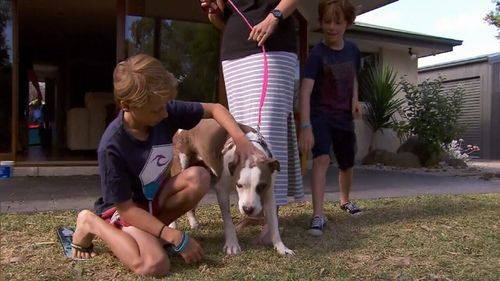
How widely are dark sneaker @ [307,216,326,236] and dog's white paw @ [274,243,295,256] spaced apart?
511mm

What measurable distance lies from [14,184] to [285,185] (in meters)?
3.91

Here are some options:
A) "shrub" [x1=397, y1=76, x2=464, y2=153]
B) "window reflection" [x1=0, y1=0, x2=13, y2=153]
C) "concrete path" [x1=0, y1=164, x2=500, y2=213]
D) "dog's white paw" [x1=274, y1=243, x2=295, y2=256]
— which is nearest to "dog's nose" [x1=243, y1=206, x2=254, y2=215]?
"dog's white paw" [x1=274, y1=243, x2=295, y2=256]

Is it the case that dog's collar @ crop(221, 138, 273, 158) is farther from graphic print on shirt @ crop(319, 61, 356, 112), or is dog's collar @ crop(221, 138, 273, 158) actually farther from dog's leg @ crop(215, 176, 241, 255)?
graphic print on shirt @ crop(319, 61, 356, 112)

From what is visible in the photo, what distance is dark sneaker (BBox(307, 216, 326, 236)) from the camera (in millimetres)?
3462

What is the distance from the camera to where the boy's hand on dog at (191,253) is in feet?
8.52

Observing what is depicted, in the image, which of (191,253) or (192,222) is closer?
(191,253)

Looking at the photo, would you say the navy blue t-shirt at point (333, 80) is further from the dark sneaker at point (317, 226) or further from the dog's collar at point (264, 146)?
the dog's collar at point (264, 146)

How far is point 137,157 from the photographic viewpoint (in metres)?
2.63

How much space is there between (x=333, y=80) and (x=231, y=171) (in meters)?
1.36

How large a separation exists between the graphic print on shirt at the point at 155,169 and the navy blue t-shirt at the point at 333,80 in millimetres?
1433

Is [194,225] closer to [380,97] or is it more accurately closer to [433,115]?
[380,97]

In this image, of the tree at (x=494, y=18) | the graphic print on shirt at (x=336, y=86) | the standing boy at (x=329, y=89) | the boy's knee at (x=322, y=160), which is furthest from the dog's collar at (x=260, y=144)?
the tree at (x=494, y=18)

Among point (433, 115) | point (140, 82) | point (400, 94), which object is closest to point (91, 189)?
point (140, 82)

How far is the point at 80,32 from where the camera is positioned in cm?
1228
